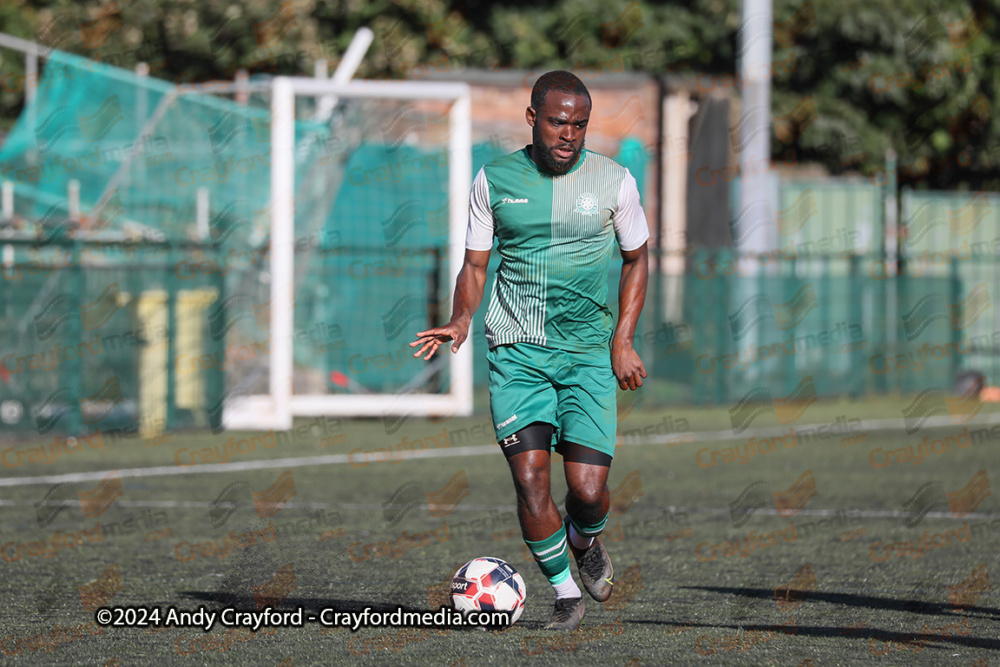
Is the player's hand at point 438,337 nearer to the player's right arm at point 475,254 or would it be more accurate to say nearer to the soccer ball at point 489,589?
the player's right arm at point 475,254

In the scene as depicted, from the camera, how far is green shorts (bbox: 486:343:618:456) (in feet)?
19.5

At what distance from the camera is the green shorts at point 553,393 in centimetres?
593

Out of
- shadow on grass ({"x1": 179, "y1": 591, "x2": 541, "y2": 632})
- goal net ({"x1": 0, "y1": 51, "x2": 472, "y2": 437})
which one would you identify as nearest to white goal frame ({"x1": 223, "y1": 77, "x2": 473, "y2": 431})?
goal net ({"x1": 0, "y1": 51, "x2": 472, "y2": 437})

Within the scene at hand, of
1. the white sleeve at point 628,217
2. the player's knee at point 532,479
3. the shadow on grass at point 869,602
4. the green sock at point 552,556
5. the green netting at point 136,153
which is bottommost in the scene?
the shadow on grass at point 869,602

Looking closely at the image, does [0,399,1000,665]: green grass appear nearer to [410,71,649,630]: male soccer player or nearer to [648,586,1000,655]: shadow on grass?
[648,586,1000,655]: shadow on grass

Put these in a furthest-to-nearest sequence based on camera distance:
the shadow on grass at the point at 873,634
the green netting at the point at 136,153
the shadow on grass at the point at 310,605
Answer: the green netting at the point at 136,153
the shadow on grass at the point at 310,605
the shadow on grass at the point at 873,634

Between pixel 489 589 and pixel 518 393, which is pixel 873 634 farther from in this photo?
pixel 518 393

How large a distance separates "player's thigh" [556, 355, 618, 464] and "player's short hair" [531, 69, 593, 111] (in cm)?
102

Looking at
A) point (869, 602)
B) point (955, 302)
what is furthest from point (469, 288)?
point (955, 302)

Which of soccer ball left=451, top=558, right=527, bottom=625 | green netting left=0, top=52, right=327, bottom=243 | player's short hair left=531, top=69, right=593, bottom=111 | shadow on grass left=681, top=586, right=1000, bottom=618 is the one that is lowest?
shadow on grass left=681, top=586, right=1000, bottom=618

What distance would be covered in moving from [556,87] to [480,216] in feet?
1.98

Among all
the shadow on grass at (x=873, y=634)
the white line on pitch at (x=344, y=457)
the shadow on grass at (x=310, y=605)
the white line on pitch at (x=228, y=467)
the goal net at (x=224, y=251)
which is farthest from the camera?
the goal net at (x=224, y=251)

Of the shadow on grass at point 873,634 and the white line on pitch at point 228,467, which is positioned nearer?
the shadow on grass at point 873,634

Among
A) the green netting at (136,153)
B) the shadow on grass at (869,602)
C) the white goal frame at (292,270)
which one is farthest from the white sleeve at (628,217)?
the green netting at (136,153)
